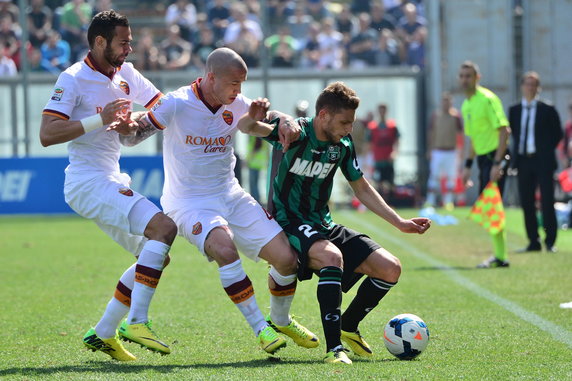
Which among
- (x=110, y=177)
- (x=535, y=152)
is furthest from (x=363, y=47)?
(x=110, y=177)

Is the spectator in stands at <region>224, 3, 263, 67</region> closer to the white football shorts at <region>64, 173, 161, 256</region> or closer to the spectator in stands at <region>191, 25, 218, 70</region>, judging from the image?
the spectator in stands at <region>191, 25, 218, 70</region>

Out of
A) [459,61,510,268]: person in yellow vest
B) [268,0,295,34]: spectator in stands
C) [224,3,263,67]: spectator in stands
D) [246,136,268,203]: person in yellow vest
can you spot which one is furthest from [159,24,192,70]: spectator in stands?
[459,61,510,268]: person in yellow vest

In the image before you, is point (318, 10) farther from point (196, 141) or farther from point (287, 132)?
point (287, 132)

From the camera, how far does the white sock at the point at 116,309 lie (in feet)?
21.4

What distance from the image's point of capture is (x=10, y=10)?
2311 centimetres

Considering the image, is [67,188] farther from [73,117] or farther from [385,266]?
[385,266]

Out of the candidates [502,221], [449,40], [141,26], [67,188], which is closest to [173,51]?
[141,26]

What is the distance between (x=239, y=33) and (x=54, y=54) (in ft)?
13.6

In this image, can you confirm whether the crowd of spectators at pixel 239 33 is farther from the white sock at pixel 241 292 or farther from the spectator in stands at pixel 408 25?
the white sock at pixel 241 292

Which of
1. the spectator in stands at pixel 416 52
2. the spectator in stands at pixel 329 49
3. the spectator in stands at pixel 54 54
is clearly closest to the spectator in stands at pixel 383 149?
the spectator in stands at pixel 329 49

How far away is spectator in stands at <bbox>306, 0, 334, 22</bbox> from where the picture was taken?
25094 millimetres

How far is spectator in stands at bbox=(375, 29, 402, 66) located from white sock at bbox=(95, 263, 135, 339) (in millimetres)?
18128

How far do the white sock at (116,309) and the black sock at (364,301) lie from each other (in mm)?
1425

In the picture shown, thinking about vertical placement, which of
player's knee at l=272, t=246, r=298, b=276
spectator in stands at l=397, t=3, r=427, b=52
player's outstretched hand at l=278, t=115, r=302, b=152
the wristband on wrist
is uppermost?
spectator in stands at l=397, t=3, r=427, b=52
